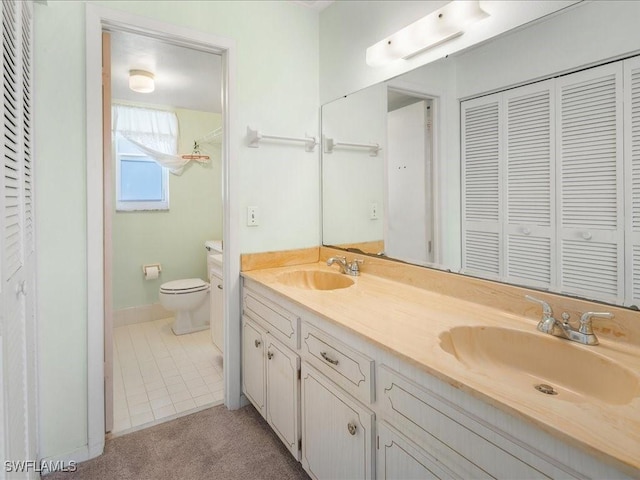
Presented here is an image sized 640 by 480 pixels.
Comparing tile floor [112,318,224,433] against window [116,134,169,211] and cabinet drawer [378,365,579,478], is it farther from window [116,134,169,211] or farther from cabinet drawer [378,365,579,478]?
cabinet drawer [378,365,579,478]

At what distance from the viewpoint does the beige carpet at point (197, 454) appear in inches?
62.5

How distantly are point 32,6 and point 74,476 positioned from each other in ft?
6.56

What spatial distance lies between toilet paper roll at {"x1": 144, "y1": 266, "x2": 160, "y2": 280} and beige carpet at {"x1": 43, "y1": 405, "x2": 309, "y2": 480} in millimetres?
1943

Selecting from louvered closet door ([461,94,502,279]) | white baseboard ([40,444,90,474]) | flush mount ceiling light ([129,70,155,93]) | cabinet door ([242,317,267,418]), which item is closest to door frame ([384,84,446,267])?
louvered closet door ([461,94,502,279])

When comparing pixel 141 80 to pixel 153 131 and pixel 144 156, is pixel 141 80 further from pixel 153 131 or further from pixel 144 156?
pixel 144 156

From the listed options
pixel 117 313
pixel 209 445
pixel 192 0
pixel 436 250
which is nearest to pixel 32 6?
pixel 192 0

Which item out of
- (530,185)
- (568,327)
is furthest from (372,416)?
(530,185)

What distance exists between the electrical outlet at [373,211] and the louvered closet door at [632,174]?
1144 mm

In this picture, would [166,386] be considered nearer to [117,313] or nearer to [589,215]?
[117,313]

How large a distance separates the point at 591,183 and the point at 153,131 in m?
3.69

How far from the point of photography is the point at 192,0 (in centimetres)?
186

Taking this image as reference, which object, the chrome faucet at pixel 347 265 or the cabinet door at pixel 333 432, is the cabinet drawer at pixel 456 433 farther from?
the chrome faucet at pixel 347 265

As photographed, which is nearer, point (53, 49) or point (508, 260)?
point (508, 260)

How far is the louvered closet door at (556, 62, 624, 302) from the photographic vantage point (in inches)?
41.2
